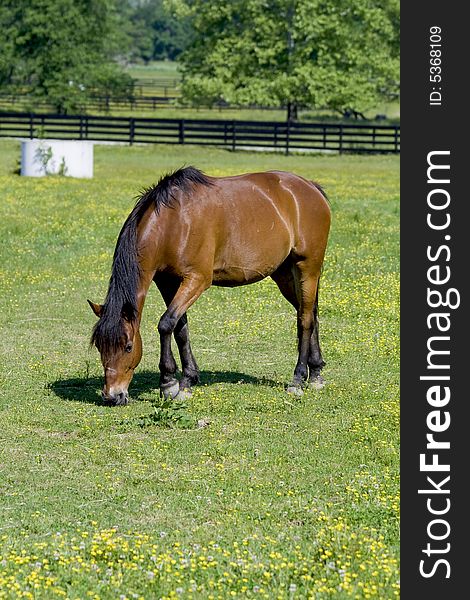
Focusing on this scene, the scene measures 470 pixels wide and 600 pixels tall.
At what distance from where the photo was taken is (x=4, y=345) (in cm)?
1287

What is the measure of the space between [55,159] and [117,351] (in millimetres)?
20233

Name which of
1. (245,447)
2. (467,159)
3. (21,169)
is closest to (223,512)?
(245,447)

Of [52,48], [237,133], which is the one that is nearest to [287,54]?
[237,133]

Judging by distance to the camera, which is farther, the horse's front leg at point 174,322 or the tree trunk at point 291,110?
the tree trunk at point 291,110

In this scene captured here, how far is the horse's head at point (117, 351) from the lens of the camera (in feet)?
31.6

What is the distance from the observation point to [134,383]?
36.8 ft

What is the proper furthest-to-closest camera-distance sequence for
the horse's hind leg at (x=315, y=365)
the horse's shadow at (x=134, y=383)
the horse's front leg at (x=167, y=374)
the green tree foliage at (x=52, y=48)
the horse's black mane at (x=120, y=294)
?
the green tree foliage at (x=52, y=48) < the horse's hind leg at (x=315, y=365) < the horse's shadow at (x=134, y=383) < the horse's front leg at (x=167, y=374) < the horse's black mane at (x=120, y=294)

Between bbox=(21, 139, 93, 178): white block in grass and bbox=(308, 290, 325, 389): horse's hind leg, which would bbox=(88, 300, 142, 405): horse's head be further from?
bbox=(21, 139, 93, 178): white block in grass

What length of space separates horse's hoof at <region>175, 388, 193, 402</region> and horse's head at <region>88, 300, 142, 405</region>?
606mm

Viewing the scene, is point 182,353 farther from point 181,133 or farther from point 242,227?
point 181,133

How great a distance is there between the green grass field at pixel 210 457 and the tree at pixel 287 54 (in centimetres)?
3406

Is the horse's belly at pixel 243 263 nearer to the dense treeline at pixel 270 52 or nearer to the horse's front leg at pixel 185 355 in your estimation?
the horse's front leg at pixel 185 355

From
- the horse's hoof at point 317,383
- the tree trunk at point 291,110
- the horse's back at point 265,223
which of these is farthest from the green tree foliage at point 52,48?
the horse's hoof at point 317,383

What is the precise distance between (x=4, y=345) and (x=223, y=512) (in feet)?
20.0
